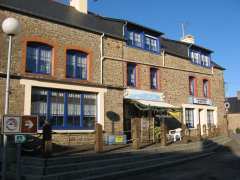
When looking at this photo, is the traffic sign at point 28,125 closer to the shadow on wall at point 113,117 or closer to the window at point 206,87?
the shadow on wall at point 113,117

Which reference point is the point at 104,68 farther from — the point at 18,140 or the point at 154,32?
the point at 18,140

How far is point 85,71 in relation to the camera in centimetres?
1567

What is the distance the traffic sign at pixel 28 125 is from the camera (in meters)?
6.99

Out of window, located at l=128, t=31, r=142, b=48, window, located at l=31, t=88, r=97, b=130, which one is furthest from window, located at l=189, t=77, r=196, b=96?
window, located at l=31, t=88, r=97, b=130

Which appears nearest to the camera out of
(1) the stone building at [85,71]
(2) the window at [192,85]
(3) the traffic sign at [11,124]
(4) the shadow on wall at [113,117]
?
(3) the traffic sign at [11,124]

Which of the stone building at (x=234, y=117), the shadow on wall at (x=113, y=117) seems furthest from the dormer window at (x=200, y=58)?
the stone building at (x=234, y=117)

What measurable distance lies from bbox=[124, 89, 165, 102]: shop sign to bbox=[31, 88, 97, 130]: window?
2500 mm

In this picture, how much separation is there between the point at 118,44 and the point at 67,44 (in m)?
3.44

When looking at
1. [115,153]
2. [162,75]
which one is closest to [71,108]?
[115,153]

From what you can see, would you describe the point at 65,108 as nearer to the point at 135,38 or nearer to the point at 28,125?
the point at 135,38

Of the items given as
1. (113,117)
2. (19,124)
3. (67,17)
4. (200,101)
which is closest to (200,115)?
(200,101)

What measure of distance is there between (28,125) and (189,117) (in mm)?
17309

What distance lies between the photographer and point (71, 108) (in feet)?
48.3

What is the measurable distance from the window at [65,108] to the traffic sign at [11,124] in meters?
6.53
